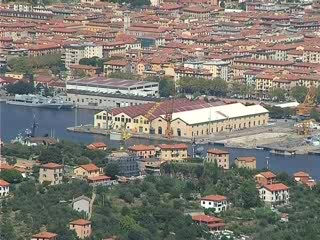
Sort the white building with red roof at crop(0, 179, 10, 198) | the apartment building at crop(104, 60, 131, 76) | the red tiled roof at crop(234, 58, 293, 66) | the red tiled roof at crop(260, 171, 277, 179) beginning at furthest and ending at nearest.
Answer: the red tiled roof at crop(234, 58, 293, 66), the apartment building at crop(104, 60, 131, 76), the red tiled roof at crop(260, 171, 277, 179), the white building with red roof at crop(0, 179, 10, 198)

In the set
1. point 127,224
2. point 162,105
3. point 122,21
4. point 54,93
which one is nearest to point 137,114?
point 162,105

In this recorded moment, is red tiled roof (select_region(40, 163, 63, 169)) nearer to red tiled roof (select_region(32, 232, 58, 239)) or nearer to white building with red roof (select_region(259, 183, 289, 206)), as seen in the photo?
white building with red roof (select_region(259, 183, 289, 206))

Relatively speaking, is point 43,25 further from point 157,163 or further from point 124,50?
point 157,163

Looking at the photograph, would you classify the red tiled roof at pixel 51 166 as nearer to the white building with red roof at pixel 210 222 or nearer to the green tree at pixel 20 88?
the white building with red roof at pixel 210 222

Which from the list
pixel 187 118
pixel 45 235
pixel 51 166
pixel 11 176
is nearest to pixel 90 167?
pixel 51 166

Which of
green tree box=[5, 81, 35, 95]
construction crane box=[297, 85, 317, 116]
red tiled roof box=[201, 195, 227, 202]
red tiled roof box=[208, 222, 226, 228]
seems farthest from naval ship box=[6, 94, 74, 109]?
red tiled roof box=[208, 222, 226, 228]

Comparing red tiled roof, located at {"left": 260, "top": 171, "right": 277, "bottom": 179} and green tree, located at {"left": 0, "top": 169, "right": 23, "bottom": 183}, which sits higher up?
green tree, located at {"left": 0, "top": 169, "right": 23, "bottom": 183}

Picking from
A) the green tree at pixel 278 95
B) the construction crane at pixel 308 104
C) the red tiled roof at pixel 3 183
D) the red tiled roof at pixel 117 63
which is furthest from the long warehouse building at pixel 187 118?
the red tiled roof at pixel 3 183
